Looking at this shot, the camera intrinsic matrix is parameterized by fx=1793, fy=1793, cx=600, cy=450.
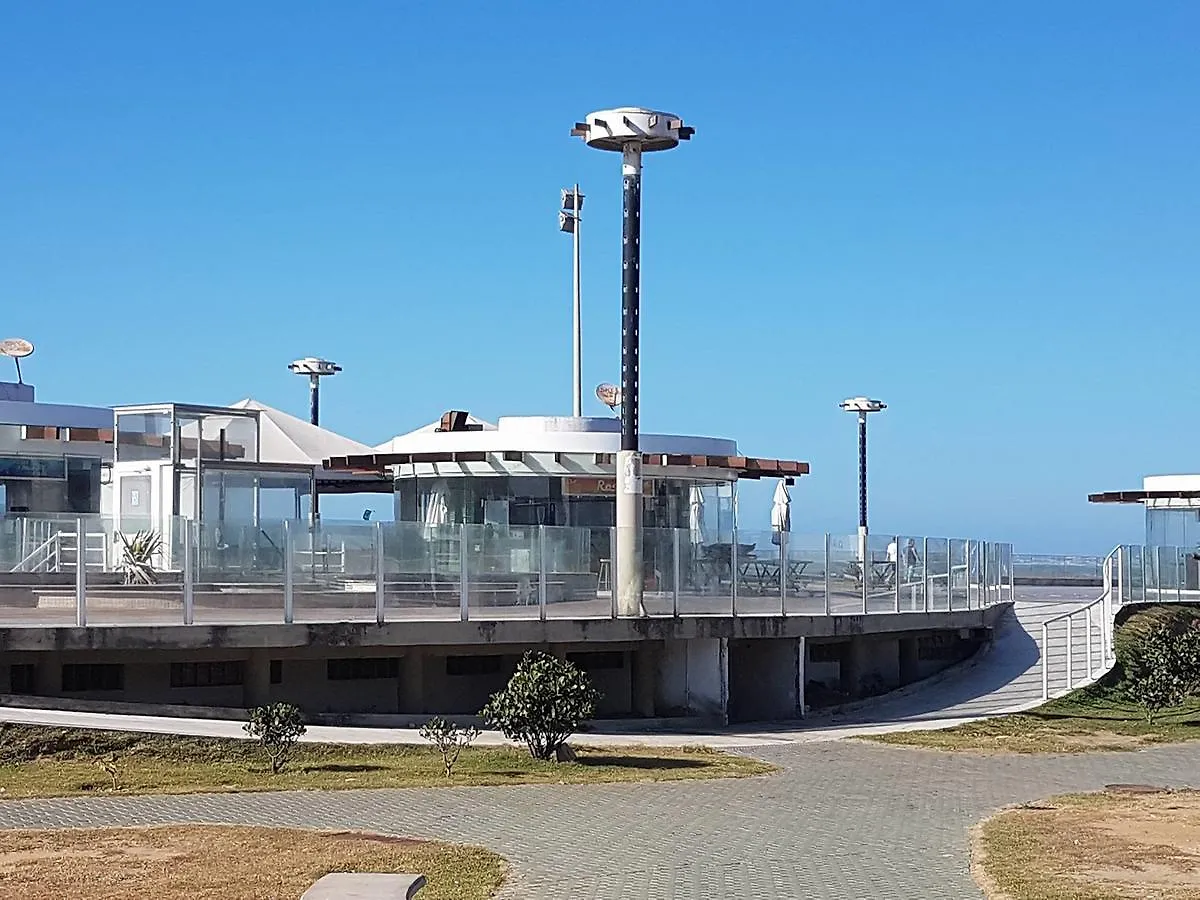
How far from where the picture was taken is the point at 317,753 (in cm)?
1927

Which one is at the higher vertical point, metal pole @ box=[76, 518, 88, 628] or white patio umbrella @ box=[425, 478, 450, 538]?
white patio umbrella @ box=[425, 478, 450, 538]

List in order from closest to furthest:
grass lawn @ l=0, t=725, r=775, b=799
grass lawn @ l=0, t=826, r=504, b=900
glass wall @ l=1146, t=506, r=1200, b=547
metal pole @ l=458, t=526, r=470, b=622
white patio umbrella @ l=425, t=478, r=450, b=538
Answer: grass lawn @ l=0, t=826, r=504, b=900, grass lawn @ l=0, t=725, r=775, b=799, metal pole @ l=458, t=526, r=470, b=622, white patio umbrella @ l=425, t=478, r=450, b=538, glass wall @ l=1146, t=506, r=1200, b=547

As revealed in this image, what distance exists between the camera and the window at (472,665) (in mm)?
25609

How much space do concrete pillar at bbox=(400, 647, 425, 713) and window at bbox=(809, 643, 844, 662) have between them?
30.9 ft

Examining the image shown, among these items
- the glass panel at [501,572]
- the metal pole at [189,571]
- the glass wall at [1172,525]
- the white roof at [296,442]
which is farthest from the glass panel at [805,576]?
the glass wall at [1172,525]

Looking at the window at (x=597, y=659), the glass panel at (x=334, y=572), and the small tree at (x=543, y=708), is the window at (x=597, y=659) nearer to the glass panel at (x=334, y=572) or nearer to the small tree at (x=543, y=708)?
the glass panel at (x=334, y=572)

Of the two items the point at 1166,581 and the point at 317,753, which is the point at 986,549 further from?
the point at 317,753

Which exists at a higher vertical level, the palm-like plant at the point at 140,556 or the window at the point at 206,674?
the palm-like plant at the point at 140,556

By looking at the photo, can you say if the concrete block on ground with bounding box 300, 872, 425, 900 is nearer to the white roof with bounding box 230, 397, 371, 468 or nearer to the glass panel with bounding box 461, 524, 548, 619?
the glass panel with bounding box 461, 524, 548, 619

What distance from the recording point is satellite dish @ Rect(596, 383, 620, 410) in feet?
140

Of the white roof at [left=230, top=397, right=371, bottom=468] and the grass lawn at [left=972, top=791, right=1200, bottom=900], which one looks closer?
the grass lawn at [left=972, top=791, right=1200, bottom=900]

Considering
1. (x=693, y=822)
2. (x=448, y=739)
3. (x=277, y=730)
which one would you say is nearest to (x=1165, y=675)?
(x=448, y=739)

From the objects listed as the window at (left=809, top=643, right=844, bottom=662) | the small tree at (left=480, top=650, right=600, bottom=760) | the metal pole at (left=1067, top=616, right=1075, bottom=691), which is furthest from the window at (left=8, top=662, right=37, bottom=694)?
the metal pole at (left=1067, top=616, right=1075, bottom=691)

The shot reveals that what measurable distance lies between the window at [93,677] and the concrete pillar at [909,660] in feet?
54.8
